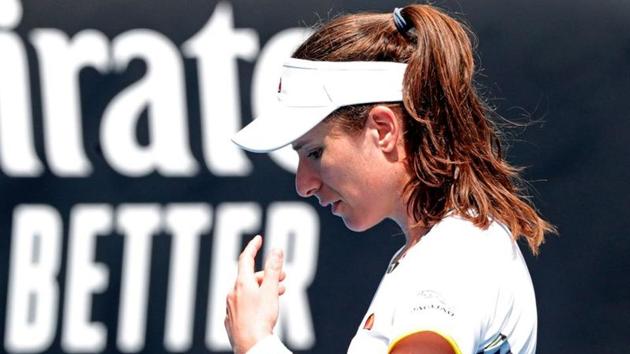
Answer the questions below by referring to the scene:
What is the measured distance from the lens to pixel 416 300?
1729mm

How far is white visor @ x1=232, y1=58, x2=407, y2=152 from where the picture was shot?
1928 millimetres

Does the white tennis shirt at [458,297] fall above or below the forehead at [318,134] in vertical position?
below

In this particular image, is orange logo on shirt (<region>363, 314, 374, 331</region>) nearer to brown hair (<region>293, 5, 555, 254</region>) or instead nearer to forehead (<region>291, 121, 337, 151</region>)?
brown hair (<region>293, 5, 555, 254</region>)

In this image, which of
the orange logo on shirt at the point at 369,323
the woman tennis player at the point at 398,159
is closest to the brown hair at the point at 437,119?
the woman tennis player at the point at 398,159

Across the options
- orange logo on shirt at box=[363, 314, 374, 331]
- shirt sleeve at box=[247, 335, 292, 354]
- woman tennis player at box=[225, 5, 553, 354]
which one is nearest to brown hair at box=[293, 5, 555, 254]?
woman tennis player at box=[225, 5, 553, 354]

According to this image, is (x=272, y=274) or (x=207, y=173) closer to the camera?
(x=272, y=274)

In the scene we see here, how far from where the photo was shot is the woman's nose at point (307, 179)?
79.4 inches

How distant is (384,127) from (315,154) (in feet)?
0.42

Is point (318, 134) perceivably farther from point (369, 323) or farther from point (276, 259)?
point (369, 323)

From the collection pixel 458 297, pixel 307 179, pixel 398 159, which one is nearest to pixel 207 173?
pixel 307 179

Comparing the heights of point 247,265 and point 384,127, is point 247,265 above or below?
below

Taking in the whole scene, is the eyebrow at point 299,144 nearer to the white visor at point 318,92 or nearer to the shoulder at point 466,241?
the white visor at point 318,92

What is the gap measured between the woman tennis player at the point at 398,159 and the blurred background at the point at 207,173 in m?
1.73

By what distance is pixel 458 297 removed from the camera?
1.73 m
